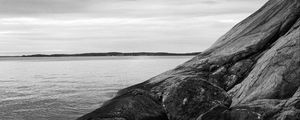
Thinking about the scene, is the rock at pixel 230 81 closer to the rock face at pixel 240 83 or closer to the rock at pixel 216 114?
the rock face at pixel 240 83

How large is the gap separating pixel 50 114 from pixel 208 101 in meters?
9.48

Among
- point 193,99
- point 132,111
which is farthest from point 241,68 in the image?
point 132,111

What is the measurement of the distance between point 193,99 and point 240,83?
2862 millimetres

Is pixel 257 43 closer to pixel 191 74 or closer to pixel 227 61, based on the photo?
pixel 227 61

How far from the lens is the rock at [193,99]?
13068mm

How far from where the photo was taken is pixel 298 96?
10133 millimetres

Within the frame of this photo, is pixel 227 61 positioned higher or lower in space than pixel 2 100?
higher

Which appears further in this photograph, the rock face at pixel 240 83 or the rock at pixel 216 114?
the rock face at pixel 240 83

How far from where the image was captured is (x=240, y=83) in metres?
15.1

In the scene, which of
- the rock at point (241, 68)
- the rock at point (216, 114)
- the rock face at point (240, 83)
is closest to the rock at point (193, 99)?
the rock face at point (240, 83)

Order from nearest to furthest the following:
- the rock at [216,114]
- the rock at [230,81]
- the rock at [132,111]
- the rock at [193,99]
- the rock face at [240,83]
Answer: the rock at [216,114] < the rock face at [240,83] < the rock at [132,111] < the rock at [193,99] < the rock at [230,81]

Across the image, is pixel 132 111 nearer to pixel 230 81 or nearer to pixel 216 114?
pixel 216 114

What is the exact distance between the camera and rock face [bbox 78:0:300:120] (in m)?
10.4

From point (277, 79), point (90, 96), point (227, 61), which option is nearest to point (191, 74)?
point (227, 61)
